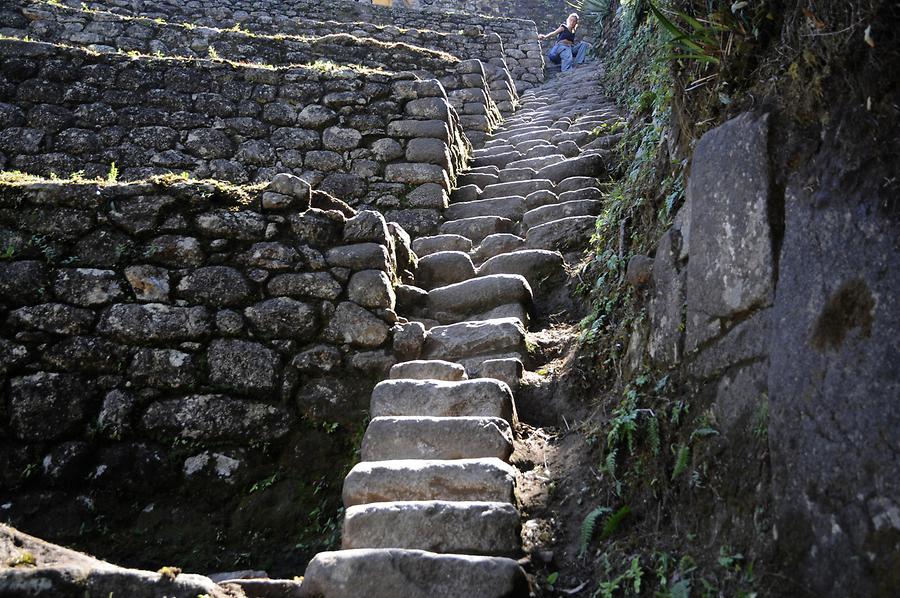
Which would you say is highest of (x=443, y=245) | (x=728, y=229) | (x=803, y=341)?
(x=728, y=229)

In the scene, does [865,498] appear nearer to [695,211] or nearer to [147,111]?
[695,211]

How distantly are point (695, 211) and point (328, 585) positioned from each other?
168cm

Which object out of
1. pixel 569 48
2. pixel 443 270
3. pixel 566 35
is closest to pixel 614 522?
pixel 443 270

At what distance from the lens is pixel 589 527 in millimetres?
2357

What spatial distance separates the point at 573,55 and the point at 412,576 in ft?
39.3

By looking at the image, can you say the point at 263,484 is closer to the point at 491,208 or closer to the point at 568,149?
the point at 491,208

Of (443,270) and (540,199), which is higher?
(540,199)

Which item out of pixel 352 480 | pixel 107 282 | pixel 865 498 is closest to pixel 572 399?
pixel 352 480

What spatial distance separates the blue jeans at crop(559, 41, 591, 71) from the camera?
12.6m

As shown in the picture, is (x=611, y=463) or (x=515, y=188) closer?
(x=611, y=463)

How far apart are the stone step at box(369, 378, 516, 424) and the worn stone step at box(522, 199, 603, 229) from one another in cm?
211

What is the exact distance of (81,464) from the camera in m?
3.12

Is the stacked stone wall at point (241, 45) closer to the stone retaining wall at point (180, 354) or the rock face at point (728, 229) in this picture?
the stone retaining wall at point (180, 354)

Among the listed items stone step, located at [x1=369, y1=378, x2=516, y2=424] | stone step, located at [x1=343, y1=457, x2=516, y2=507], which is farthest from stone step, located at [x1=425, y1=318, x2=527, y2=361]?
stone step, located at [x1=343, y1=457, x2=516, y2=507]
